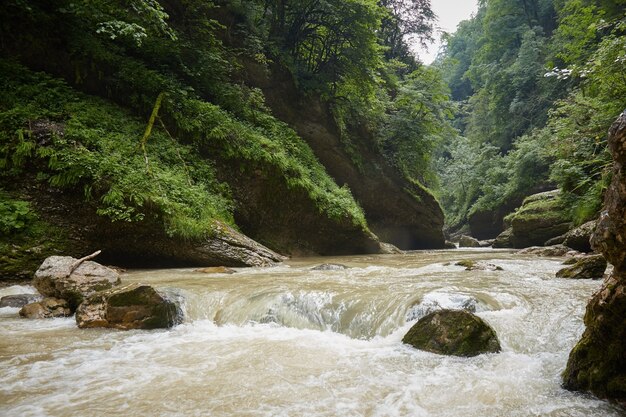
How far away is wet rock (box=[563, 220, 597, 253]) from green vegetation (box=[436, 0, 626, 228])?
103 centimetres

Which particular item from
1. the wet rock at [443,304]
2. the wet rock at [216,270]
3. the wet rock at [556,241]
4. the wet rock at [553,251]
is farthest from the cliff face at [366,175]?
the wet rock at [443,304]

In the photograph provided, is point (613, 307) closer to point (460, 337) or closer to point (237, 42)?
point (460, 337)

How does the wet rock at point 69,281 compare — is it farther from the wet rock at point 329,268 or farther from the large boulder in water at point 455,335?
the large boulder in water at point 455,335

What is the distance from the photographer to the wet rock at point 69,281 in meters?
5.81

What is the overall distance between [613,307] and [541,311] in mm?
2343

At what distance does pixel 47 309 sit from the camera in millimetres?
5570

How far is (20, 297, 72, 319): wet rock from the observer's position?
5434 millimetres

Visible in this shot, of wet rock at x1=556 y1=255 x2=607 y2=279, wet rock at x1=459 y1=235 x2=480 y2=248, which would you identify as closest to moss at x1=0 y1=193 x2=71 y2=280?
wet rock at x1=556 y1=255 x2=607 y2=279

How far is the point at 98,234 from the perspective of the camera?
8.18 m

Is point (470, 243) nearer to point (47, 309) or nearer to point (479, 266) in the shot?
point (479, 266)

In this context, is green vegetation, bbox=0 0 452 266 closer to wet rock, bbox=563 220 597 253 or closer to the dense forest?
the dense forest

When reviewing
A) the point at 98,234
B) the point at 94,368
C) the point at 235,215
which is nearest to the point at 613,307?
the point at 94,368

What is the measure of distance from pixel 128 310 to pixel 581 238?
1315cm

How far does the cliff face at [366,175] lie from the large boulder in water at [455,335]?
536 inches
